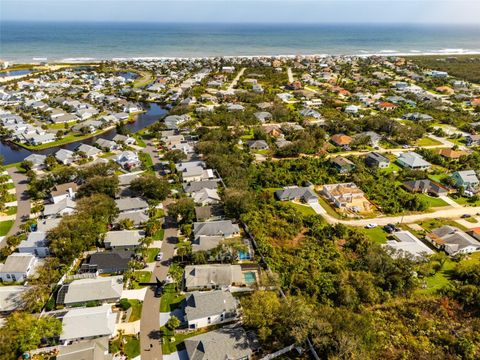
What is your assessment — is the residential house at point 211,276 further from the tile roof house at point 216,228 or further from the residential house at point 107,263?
the residential house at point 107,263

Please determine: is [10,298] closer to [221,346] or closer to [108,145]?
[221,346]

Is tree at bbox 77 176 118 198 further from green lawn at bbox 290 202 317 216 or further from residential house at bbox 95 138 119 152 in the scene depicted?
green lawn at bbox 290 202 317 216

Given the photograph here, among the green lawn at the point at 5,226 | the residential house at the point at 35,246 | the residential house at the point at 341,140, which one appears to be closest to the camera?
the residential house at the point at 35,246

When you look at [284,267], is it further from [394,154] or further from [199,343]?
[394,154]

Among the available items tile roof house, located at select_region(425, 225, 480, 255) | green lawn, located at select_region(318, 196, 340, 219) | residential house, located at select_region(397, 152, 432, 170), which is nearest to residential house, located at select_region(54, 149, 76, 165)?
green lawn, located at select_region(318, 196, 340, 219)

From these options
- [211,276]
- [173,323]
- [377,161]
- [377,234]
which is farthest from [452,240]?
[173,323]

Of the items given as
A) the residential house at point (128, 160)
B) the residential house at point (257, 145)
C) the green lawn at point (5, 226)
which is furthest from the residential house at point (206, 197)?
the green lawn at point (5, 226)
